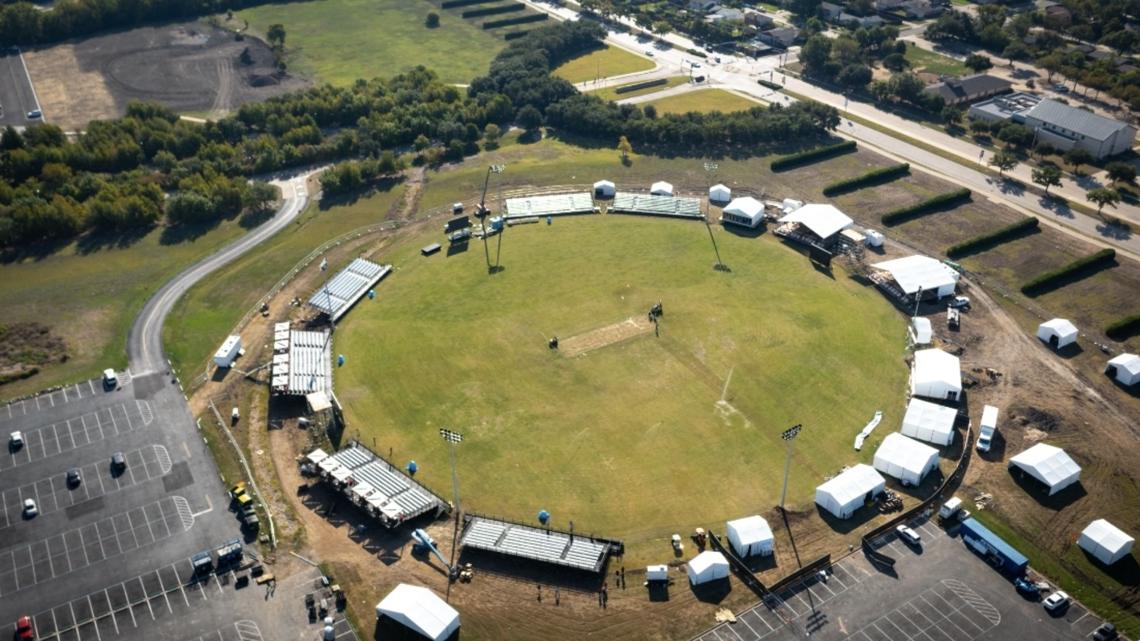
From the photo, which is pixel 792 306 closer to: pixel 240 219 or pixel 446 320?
pixel 446 320

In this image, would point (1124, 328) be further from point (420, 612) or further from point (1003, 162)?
point (420, 612)

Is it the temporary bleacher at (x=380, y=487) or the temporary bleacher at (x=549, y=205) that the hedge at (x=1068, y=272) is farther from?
the temporary bleacher at (x=380, y=487)

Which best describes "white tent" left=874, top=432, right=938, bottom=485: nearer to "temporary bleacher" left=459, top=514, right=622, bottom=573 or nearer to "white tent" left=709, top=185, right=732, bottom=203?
"temporary bleacher" left=459, top=514, right=622, bottom=573

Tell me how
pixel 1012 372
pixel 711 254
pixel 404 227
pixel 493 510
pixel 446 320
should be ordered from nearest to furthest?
pixel 493 510, pixel 1012 372, pixel 446 320, pixel 711 254, pixel 404 227

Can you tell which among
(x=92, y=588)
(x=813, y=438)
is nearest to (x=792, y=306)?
(x=813, y=438)

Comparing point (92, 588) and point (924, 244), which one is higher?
point (924, 244)

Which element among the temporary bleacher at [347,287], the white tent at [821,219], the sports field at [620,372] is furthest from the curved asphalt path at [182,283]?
the white tent at [821,219]

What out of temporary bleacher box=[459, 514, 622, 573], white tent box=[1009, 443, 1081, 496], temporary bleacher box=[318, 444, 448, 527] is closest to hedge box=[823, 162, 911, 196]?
white tent box=[1009, 443, 1081, 496]
